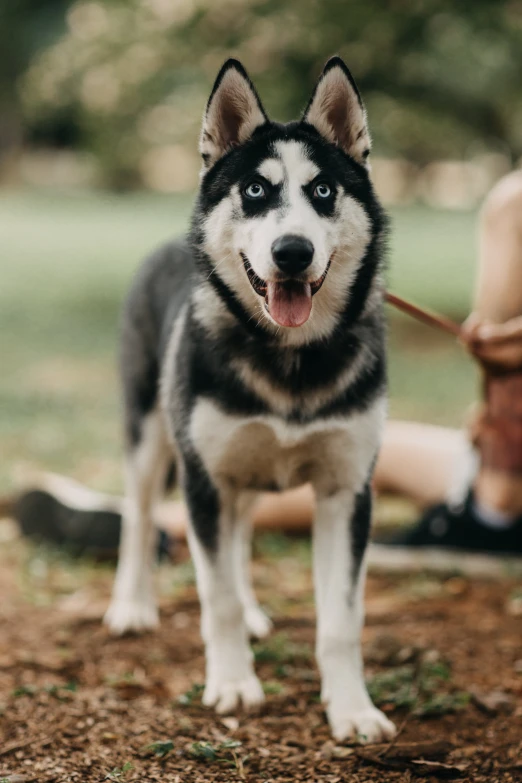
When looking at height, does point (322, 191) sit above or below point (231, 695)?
above

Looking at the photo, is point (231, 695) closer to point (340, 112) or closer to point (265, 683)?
point (265, 683)

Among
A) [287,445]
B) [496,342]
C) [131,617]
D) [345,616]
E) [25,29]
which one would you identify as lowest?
[131,617]

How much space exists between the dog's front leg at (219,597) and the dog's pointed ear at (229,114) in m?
1.08

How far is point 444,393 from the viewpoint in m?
8.51

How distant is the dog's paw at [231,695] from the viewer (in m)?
3.27

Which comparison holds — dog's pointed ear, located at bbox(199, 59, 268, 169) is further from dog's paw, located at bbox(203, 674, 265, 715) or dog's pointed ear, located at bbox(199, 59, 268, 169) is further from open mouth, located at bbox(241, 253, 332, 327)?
dog's paw, located at bbox(203, 674, 265, 715)

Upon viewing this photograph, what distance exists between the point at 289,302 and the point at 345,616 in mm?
1036

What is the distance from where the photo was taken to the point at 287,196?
9.80 ft

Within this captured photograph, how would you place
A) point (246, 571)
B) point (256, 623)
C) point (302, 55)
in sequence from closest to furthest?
point (256, 623) < point (246, 571) < point (302, 55)

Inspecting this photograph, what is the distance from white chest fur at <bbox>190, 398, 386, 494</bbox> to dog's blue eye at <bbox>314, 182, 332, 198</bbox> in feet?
2.32

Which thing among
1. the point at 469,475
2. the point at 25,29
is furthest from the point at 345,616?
the point at 25,29

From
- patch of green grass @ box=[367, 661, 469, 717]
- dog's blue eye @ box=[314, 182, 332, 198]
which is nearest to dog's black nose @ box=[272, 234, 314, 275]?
dog's blue eye @ box=[314, 182, 332, 198]

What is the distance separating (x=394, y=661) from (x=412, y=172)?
43.4 meters

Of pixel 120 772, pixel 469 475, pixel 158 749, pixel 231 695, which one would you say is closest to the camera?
pixel 120 772
